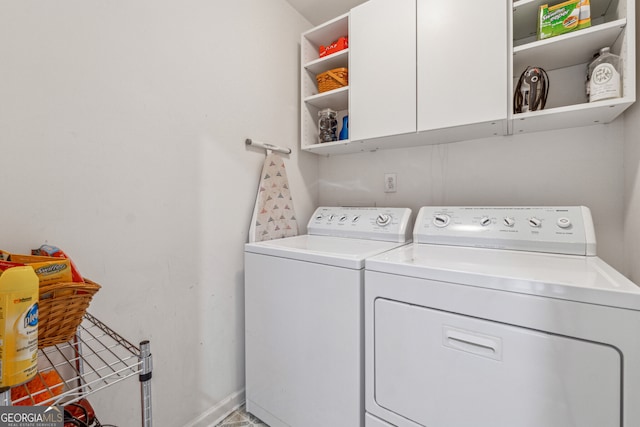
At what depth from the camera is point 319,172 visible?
2229mm

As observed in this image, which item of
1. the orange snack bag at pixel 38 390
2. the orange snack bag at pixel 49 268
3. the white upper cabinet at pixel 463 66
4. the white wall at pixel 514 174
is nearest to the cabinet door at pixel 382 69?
the white upper cabinet at pixel 463 66

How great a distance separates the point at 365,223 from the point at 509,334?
0.94 meters

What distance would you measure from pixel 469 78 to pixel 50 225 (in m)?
1.76

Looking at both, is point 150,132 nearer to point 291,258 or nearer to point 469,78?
point 291,258

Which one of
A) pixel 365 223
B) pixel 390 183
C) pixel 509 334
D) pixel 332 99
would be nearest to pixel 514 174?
pixel 390 183

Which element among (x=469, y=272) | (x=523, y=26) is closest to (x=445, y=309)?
(x=469, y=272)

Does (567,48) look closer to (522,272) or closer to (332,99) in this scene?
(522,272)

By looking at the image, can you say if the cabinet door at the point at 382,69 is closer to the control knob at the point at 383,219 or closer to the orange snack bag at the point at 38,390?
the control knob at the point at 383,219

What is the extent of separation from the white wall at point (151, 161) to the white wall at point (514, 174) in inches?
30.2

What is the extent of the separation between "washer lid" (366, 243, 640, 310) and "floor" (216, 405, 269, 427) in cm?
109

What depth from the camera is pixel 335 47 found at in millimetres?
1790

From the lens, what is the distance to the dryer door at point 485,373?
726 millimetres

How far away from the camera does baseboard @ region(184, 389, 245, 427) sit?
138 centimetres

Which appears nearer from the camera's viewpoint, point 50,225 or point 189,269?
point 50,225
